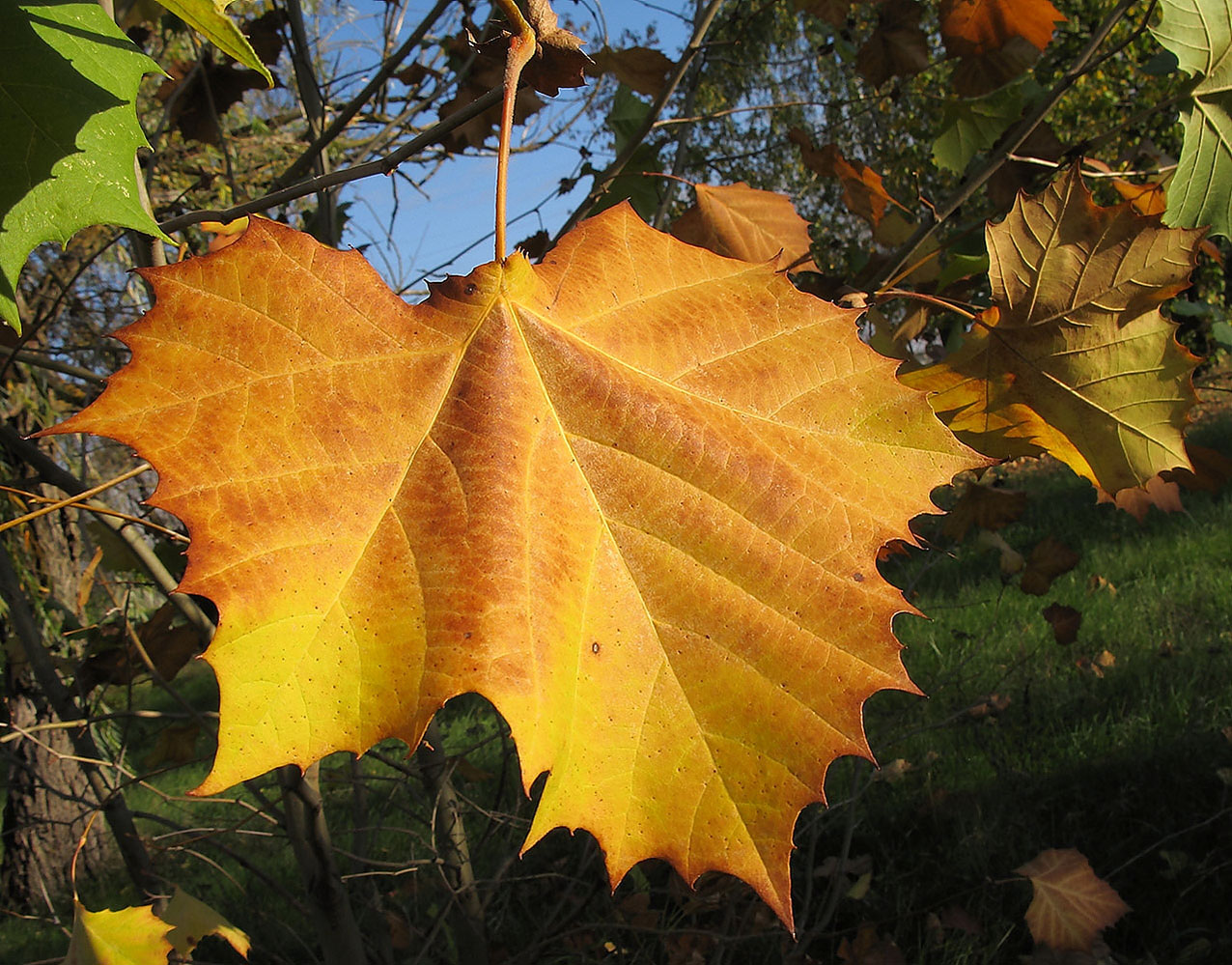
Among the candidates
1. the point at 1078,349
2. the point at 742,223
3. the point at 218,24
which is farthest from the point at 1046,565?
the point at 218,24

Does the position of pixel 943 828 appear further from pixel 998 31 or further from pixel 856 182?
pixel 998 31

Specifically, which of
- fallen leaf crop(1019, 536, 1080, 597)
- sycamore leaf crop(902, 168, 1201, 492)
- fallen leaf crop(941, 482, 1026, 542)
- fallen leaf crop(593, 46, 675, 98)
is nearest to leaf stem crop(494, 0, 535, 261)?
sycamore leaf crop(902, 168, 1201, 492)

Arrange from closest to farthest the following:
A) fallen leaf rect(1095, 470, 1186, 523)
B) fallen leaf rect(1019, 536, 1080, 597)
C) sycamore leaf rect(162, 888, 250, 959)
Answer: sycamore leaf rect(162, 888, 250, 959) → fallen leaf rect(1095, 470, 1186, 523) → fallen leaf rect(1019, 536, 1080, 597)

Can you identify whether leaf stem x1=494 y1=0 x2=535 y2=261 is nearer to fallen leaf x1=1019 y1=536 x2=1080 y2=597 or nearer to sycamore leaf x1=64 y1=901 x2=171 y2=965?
sycamore leaf x1=64 y1=901 x2=171 y2=965

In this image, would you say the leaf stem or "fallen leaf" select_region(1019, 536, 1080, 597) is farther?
"fallen leaf" select_region(1019, 536, 1080, 597)

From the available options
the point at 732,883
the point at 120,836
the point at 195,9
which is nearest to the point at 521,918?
the point at 732,883

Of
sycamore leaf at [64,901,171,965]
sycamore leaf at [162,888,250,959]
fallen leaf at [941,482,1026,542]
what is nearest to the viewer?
sycamore leaf at [64,901,171,965]

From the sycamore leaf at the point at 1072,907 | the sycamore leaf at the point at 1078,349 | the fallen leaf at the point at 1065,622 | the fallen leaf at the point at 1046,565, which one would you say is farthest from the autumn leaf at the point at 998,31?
the sycamore leaf at the point at 1072,907
